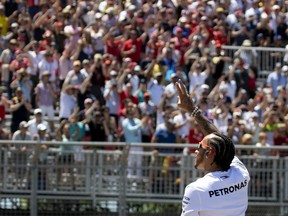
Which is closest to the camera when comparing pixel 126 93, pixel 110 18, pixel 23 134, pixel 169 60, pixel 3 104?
pixel 23 134

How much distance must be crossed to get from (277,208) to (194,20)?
6.62 m

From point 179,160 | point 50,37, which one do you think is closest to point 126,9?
point 50,37

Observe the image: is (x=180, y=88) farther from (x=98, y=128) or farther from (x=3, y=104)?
(x=3, y=104)

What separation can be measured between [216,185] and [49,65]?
13610mm

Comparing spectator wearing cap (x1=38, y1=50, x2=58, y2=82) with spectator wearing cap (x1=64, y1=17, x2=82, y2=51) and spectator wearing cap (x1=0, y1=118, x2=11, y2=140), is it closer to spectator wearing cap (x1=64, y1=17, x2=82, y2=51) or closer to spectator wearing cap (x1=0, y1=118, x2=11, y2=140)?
spectator wearing cap (x1=64, y1=17, x2=82, y2=51)

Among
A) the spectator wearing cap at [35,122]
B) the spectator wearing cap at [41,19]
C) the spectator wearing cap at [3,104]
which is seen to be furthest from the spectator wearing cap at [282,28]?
the spectator wearing cap at [35,122]

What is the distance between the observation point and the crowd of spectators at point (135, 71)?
58.2 feet

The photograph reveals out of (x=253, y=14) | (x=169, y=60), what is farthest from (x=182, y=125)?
(x=253, y=14)

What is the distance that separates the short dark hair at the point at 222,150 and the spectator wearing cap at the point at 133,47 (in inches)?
565

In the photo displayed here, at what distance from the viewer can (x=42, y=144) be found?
1605 cm

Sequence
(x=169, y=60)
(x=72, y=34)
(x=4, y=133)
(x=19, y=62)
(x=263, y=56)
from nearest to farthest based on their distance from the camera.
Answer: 1. (x=4, y=133)
2. (x=19, y=62)
3. (x=169, y=60)
4. (x=72, y=34)
5. (x=263, y=56)

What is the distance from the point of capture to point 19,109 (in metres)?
18.2

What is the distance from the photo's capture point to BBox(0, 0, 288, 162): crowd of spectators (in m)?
17.8

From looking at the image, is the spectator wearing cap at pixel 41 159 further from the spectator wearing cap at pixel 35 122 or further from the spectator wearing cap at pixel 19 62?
the spectator wearing cap at pixel 19 62
